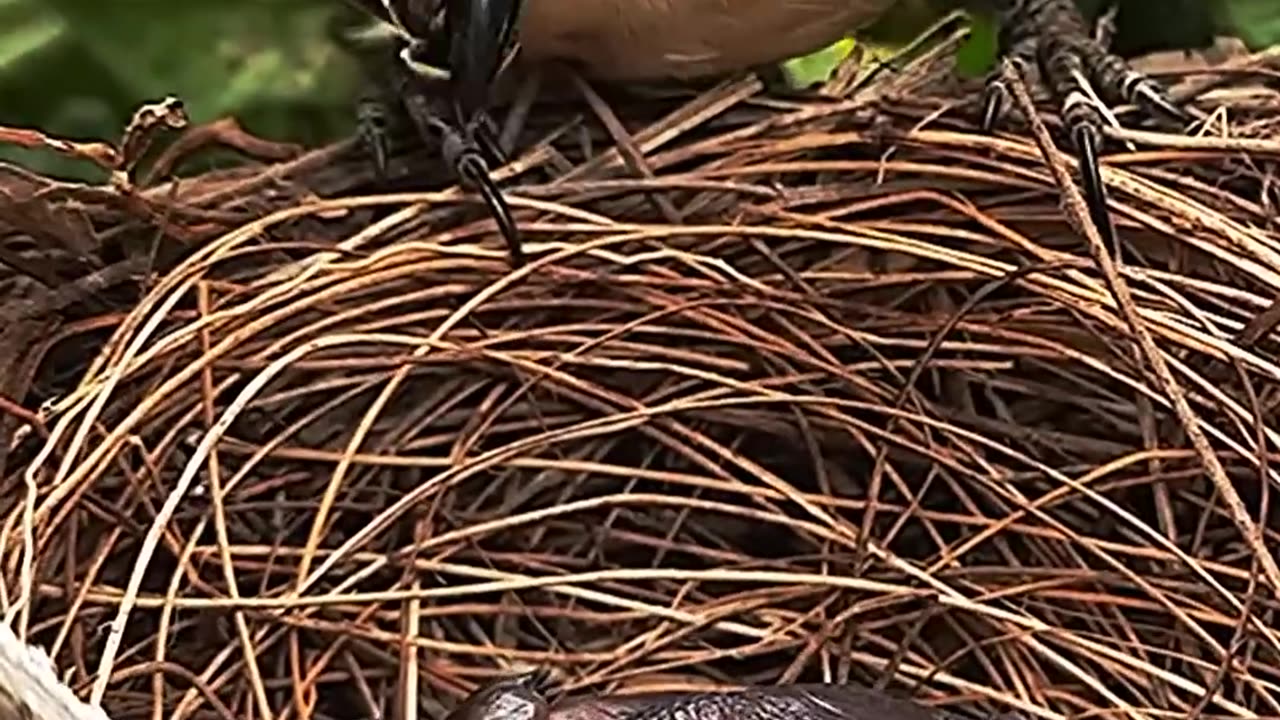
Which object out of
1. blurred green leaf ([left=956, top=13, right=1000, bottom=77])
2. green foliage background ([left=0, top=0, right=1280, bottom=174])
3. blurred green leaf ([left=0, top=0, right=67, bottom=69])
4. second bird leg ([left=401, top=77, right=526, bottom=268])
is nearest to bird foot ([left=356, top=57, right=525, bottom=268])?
second bird leg ([left=401, top=77, right=526, bottom=268])

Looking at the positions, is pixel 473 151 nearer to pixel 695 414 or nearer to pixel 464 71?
pixel 464 71

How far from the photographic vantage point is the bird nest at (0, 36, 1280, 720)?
117 cm

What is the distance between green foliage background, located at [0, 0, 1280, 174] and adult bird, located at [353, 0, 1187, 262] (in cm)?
17

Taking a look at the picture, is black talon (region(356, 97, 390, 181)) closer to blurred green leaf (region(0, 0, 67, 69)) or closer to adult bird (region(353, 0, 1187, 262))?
adult bird (region(353, 0, 1187, 262))

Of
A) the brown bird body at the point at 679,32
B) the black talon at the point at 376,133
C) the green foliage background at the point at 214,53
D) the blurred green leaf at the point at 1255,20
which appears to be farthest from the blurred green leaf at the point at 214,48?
the blurred green leaf at the point at 1255,20

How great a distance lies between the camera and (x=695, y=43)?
130 cm

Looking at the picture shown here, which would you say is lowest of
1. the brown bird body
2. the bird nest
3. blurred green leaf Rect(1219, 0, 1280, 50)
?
the bird nest

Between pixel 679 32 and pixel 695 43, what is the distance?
2 cm

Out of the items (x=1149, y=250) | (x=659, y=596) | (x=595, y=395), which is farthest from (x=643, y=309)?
(x=1149, y=250)

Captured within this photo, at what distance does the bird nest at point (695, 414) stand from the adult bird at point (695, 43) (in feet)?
0.10

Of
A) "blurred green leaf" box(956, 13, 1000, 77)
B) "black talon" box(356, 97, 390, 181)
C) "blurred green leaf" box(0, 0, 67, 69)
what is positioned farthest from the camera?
"blurred green leaf" box(956, 13, 1000, 77)

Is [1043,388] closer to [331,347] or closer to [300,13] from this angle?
[331,347]

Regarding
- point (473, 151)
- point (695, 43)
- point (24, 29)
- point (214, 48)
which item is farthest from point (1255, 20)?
point (24, 29)

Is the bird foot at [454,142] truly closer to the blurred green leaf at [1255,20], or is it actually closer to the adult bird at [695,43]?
the adult bird at [695,43]
